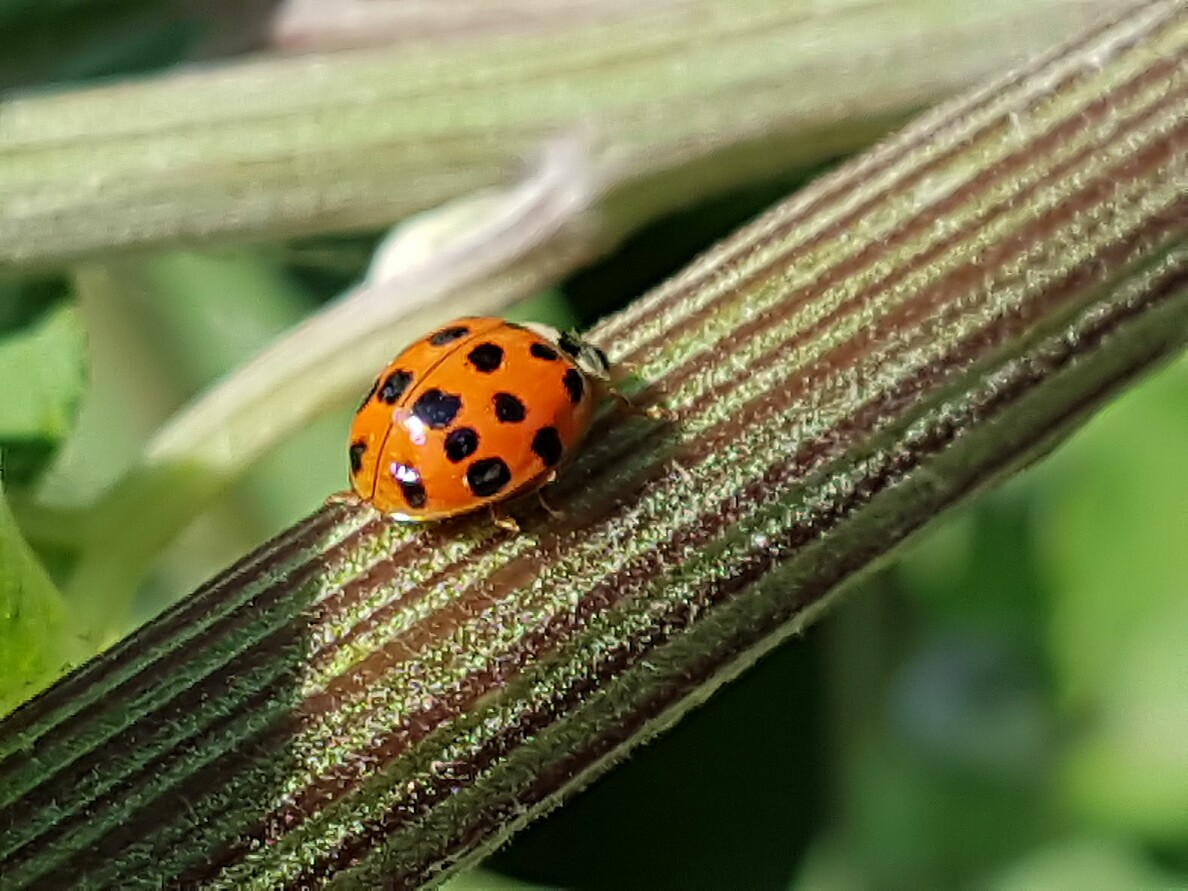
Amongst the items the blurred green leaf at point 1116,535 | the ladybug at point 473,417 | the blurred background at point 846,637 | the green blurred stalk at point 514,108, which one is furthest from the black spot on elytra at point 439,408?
the blurred green leaf at point 1116,535

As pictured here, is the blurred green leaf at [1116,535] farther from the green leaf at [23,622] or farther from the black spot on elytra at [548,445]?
the green leaf at [23,622]

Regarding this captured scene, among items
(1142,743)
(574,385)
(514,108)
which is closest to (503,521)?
(574,385)

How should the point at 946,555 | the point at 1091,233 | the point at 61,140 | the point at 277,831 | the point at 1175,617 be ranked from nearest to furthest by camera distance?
the point at 277,831, the point at 1091,233, the point at 61,140, the point at 1175,617, the point at 946,555

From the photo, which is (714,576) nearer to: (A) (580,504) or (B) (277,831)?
(A) (580,504)

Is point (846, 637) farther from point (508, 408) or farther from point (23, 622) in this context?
point (23, 622)

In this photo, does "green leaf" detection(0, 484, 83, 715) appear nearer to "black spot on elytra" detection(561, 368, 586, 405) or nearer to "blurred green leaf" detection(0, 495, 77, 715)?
"blurred green leaf" detection(0, 495, 77, 715)

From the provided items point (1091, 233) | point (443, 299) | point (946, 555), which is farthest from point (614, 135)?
point (946, 555)
